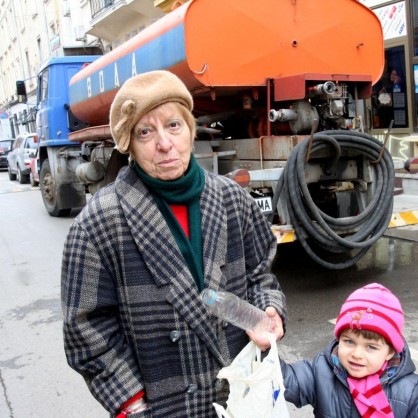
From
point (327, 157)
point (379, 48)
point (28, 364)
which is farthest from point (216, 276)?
point (379, 48)

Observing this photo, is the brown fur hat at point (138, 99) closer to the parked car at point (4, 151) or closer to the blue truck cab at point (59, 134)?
the blue truck cab at point (59, 134)

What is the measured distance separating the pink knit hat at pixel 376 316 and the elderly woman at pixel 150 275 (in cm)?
38

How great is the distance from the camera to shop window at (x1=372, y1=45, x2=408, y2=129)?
34.7ft

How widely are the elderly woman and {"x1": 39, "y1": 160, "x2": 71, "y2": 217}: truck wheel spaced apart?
9.16m

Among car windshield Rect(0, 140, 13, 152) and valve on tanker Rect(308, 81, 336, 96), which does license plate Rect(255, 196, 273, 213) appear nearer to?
valve on tanker Rect(308, 81, 336, 96)

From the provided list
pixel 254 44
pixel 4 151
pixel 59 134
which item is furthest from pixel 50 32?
pixel 254 44

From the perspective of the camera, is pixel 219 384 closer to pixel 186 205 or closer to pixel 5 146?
pixel 186 205

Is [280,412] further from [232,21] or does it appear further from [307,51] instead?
[307,51]

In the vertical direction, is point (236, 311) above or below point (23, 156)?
below

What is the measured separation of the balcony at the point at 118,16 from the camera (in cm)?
1917

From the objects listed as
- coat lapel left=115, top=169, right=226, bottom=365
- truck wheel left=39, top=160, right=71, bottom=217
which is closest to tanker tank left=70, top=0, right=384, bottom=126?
coat lapel left=115, top=169, right=226, bottom=365

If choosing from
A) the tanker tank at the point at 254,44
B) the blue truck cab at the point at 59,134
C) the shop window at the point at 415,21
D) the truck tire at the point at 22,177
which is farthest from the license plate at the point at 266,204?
the truck tire at the point at 22,177

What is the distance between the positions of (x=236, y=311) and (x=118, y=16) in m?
21.1

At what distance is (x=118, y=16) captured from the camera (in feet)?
68.0
